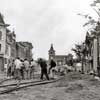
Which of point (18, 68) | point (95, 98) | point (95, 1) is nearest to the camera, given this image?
point (95, 1)

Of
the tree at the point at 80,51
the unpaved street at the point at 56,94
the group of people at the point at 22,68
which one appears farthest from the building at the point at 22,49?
the unpaved street at the point at 56,94

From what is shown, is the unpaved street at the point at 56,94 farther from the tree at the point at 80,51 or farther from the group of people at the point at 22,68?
the tree at the point at 80,51

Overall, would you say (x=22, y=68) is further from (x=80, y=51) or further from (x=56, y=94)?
(x=80, y=51)

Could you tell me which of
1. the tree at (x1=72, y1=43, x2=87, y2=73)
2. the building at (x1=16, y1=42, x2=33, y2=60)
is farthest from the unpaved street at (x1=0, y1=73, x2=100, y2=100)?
the building at (x1=16, y1=42, x2=33, y2=60)

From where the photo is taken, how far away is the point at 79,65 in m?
76.1

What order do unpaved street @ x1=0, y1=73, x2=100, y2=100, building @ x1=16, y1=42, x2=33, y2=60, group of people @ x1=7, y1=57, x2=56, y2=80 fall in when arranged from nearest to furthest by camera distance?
unpaved street @ x1=0, y1=73, x2=100, y2=100
group of people @ x1=7, y1=57, x2=56, y2=80
building @ x1=16, y1=42, x2=33, y2=60

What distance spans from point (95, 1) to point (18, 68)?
1123 centimetres

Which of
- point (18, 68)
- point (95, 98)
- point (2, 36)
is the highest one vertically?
point (2, 36)

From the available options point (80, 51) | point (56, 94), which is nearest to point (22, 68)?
point (56, 94)

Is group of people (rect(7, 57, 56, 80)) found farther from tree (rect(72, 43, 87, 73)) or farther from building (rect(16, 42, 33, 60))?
building (rect(16, 42, 33, 60))

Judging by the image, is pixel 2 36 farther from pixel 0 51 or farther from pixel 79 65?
pixel 79 65

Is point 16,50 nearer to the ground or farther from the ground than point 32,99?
farther from the ground

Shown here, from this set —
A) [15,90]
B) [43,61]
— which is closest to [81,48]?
[43,61]

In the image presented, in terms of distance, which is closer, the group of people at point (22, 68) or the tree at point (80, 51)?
the group of people at point (22, 68)
